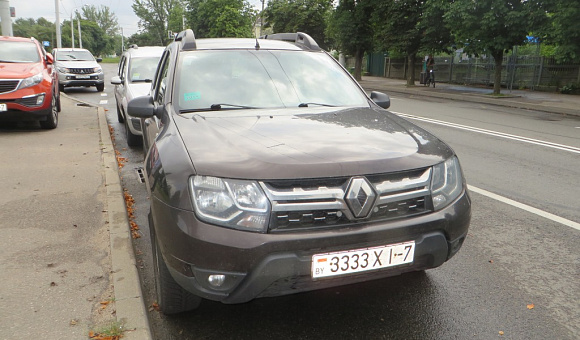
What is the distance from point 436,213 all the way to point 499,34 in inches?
732

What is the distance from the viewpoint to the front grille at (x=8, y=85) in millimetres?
8703

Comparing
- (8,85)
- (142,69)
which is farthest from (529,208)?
(8,85)

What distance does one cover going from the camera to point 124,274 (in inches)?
131

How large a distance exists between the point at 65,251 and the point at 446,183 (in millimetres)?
2835

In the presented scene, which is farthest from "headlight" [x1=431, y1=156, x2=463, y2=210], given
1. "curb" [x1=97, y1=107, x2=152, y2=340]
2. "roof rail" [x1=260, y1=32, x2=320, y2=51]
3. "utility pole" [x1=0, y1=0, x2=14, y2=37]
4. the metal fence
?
the metal fence

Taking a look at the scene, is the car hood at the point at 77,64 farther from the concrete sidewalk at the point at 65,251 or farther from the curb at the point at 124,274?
the curb at the point at 124,274

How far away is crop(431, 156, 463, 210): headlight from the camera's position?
8.82 feet

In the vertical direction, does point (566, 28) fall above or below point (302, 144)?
above

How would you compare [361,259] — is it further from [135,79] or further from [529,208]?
[135,79]

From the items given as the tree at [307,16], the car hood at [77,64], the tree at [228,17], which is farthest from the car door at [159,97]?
the tree at [228,17]

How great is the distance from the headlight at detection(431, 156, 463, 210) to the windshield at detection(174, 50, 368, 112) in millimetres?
1200

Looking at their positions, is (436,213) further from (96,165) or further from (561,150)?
(561,150)

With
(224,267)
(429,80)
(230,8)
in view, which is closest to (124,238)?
(224,267)

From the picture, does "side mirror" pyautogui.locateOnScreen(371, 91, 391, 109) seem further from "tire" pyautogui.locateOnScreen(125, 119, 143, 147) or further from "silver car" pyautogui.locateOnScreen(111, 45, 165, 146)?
"tire" pyautogui.locateOnScreen(125, 119, 143, 147)
